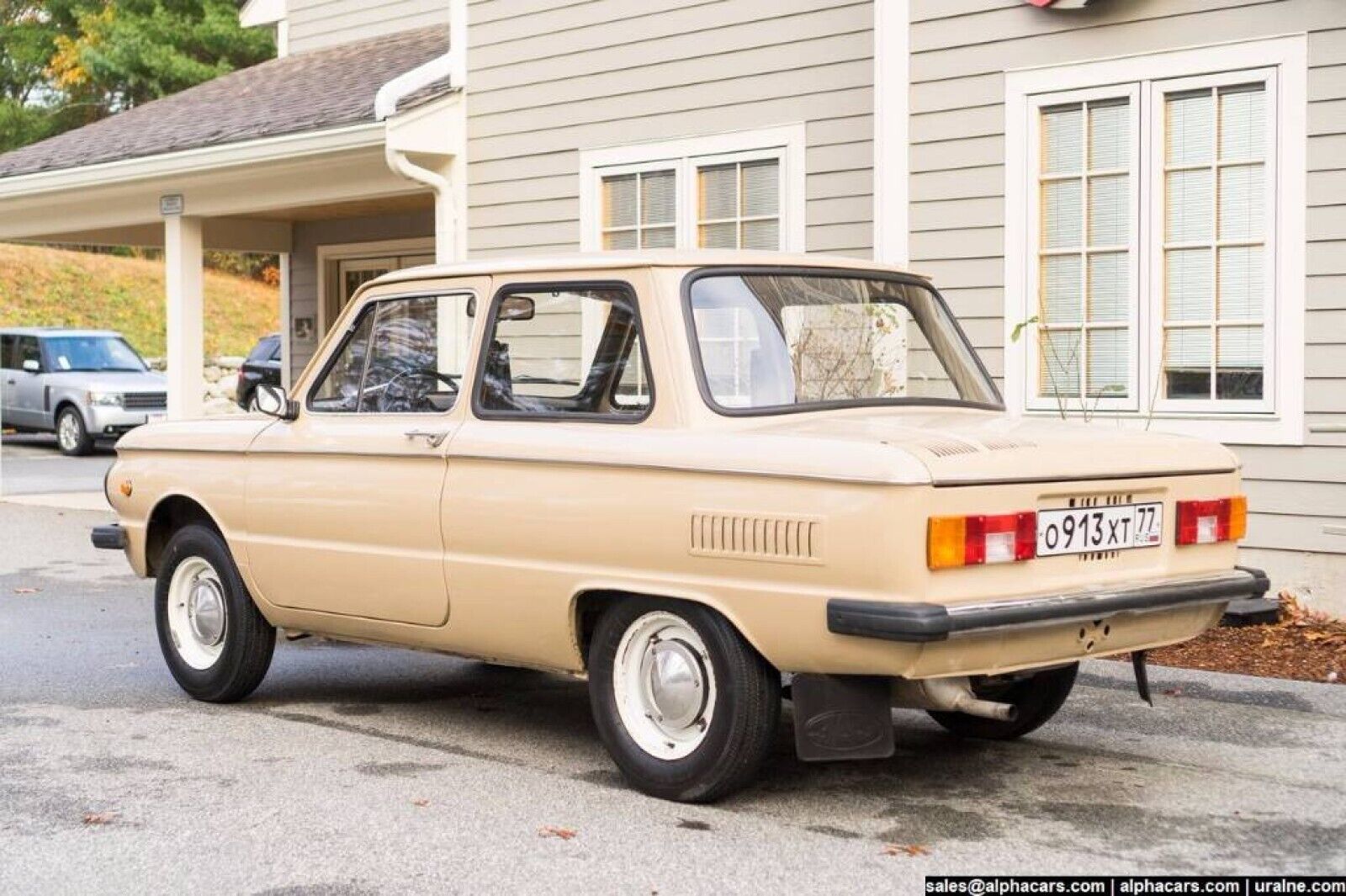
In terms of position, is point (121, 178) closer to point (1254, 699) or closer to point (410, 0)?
point (410, 0)

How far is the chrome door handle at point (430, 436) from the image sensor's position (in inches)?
238

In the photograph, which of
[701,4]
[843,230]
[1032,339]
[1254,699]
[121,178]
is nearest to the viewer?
[1254,699]

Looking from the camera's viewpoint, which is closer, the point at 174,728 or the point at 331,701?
the point at 174,728

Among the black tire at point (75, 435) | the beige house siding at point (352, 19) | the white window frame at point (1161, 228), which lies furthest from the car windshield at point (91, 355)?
the white window frame at point (1161, 228)

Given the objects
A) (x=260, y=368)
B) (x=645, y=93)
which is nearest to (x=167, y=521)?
(x=645, y=93)

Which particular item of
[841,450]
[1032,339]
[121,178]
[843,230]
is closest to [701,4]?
[843,230]

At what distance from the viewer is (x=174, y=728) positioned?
654cm

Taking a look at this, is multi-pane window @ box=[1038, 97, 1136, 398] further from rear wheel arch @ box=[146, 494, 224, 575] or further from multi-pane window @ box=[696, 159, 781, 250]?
rear wheel arch @ box=[146, 494, 224, 575]

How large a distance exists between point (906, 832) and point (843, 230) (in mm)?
6232

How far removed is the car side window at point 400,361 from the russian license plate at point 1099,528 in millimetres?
2204

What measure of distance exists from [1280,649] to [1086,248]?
8.01 feet

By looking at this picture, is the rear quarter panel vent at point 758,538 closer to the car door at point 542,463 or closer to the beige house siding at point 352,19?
the car door at point 542,463

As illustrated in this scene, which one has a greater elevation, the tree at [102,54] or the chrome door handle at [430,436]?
the tree at [102,54]

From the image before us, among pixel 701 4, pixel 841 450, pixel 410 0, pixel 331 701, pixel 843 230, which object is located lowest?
pixel 331 701
